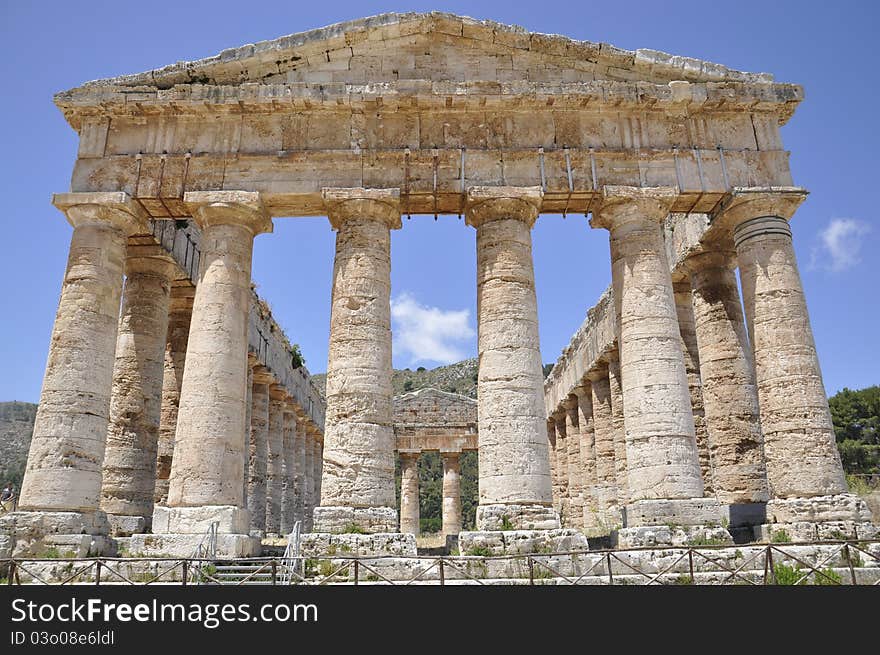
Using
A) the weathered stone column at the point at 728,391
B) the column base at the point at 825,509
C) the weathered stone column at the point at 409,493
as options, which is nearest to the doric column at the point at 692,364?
the weathered stone column at the point at 728,391

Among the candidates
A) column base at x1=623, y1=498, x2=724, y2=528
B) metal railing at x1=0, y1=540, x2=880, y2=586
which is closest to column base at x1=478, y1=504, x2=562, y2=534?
metal railing at x1=0, y1=540, x2=880, y2=586

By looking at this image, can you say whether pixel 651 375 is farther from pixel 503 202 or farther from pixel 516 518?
pixel 503 202

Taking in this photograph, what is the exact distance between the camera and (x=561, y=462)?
34.3 m

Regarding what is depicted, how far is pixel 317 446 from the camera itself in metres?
40.2

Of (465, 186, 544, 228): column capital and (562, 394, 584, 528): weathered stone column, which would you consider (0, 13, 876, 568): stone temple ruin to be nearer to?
(465, 186, 544, 228): column capital

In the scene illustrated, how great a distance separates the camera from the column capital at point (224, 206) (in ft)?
53.0

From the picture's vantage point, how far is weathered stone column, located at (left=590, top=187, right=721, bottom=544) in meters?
14.2

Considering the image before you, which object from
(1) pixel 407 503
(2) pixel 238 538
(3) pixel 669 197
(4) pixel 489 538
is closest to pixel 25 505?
(2) pixel 238 538

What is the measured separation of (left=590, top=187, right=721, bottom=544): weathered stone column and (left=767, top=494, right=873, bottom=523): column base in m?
1.54

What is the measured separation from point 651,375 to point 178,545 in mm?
10259

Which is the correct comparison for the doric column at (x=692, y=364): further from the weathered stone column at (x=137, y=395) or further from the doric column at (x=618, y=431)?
the weathered stone column at (x=137, y=395)

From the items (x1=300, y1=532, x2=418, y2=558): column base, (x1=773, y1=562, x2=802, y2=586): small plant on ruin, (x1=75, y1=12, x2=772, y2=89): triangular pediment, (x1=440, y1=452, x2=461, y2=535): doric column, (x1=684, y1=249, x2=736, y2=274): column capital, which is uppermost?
(x1=75, y1=12, x2=772, y2=89): triangular pediment
